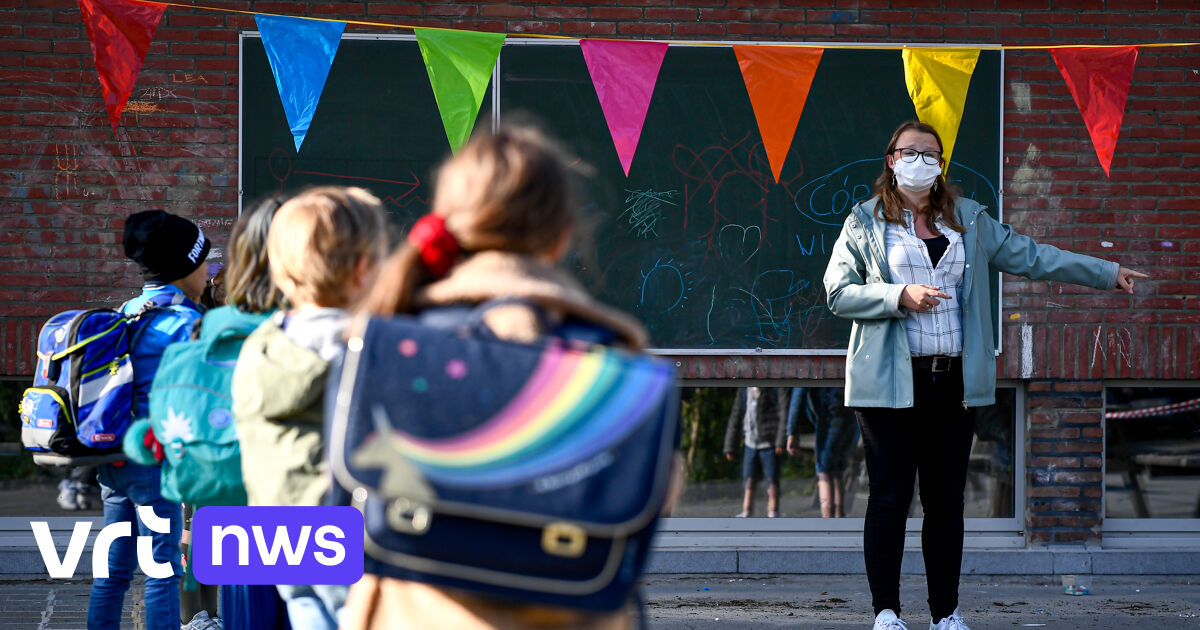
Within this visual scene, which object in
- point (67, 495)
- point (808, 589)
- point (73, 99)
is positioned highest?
point (73, 99)

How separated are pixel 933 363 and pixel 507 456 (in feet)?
10.2

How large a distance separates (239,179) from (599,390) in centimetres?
498

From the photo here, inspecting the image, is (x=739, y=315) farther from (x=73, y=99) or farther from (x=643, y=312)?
(x=73, y=99)

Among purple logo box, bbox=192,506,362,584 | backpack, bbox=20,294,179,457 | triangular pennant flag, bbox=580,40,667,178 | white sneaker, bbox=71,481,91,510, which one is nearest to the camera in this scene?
purple logo box, bbox=192,506,362,584

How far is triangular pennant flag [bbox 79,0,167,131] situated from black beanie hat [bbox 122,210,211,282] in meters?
1.30

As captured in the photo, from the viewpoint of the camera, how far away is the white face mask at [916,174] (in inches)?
177

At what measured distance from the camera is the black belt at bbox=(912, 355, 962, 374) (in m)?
4.38

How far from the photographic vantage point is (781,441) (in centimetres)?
661

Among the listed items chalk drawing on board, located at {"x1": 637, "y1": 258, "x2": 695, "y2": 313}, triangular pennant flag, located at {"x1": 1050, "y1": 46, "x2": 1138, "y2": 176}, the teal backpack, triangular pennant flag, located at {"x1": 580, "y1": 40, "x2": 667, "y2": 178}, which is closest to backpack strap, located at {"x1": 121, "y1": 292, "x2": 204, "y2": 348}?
the teal backpack

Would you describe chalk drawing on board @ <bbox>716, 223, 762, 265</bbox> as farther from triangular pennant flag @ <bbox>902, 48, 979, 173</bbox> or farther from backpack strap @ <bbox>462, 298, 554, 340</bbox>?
backpack strap @ <bbox>462, 298, 554, 340</bbox>

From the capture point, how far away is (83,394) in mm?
3979

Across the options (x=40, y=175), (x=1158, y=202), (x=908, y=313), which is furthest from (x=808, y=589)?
(x=40, y=175)

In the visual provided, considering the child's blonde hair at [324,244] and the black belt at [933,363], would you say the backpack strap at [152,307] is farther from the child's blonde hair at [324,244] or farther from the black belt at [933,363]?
the black belt at [933,363]

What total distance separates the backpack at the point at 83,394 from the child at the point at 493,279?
2462mm
